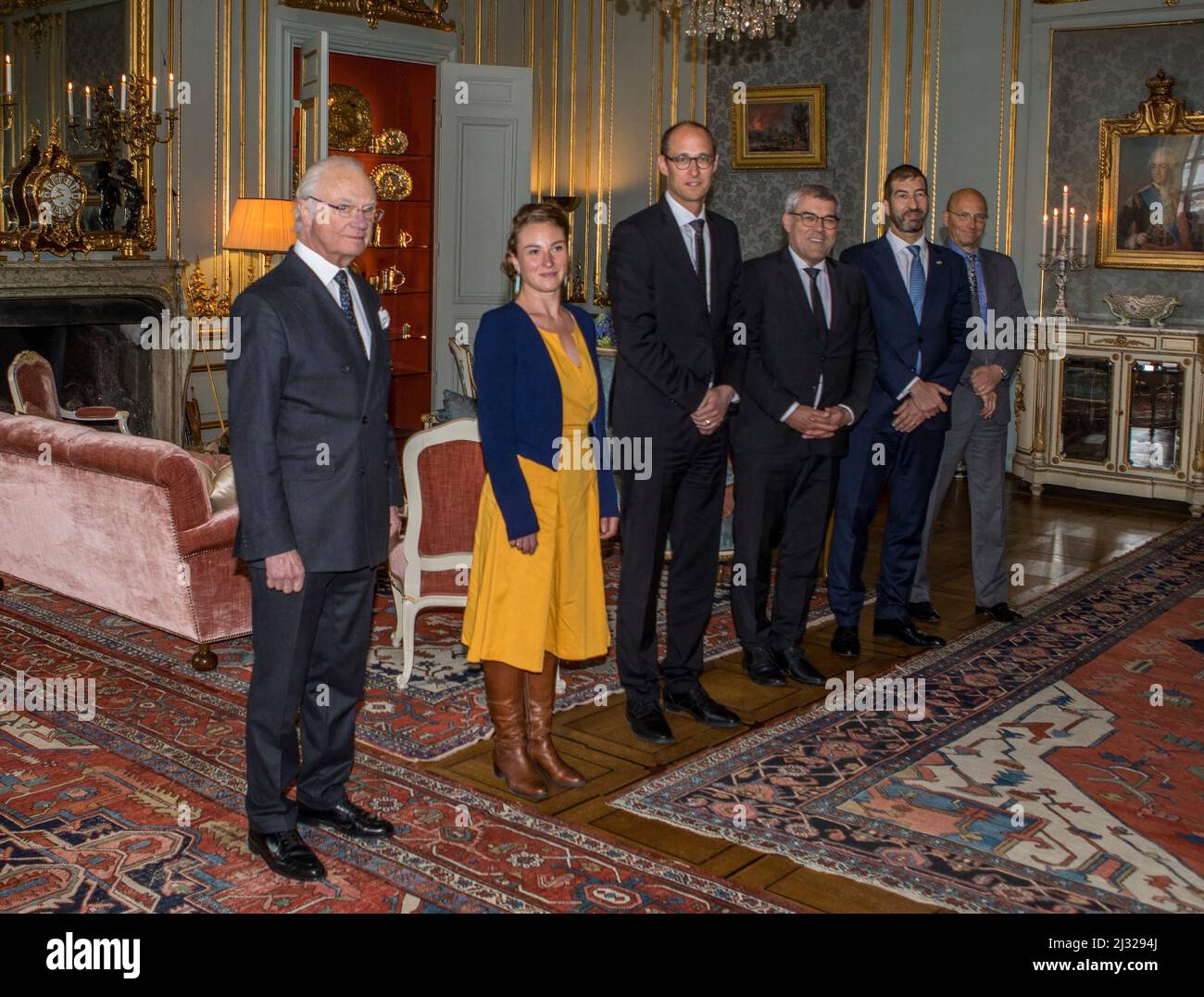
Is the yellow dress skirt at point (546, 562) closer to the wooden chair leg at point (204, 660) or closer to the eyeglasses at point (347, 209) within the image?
the eyeglasses at point (347, 209)

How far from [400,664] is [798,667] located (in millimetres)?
1426

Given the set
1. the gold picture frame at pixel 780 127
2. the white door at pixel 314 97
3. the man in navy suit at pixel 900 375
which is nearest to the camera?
the man in navy suit at pixel 900 375

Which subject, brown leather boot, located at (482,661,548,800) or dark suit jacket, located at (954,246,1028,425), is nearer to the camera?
brown leather boot, located at (482,661,548,800)

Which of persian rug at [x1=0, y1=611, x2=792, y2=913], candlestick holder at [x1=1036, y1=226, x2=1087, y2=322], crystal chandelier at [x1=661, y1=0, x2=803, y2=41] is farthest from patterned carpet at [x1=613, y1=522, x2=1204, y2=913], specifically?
candlestick holder at [x1=1036, y1=226, x2=1087, y2=322]

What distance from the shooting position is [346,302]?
3.12 metres

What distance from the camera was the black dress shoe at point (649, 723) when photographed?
412cm

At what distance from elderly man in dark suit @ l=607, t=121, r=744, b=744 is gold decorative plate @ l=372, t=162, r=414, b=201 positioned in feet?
22.6

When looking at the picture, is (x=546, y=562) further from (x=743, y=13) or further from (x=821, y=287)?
(x=743, y=13)

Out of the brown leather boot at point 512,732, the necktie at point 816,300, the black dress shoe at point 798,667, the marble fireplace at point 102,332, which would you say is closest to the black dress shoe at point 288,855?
the brown leather boot at point 512,732

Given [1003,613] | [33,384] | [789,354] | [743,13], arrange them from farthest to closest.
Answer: [33,384], [743,13], [1003,613], [789,354]

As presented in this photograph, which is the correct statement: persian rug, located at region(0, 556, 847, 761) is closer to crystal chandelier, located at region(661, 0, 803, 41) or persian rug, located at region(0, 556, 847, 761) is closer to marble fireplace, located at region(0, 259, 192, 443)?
crystal chandelier, located at region(661, 0, 803, 41)

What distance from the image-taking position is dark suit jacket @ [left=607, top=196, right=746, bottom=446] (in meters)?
Result: 4.02

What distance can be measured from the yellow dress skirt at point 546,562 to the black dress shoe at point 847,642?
176 cm

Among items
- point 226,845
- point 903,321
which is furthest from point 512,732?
point 903,321
